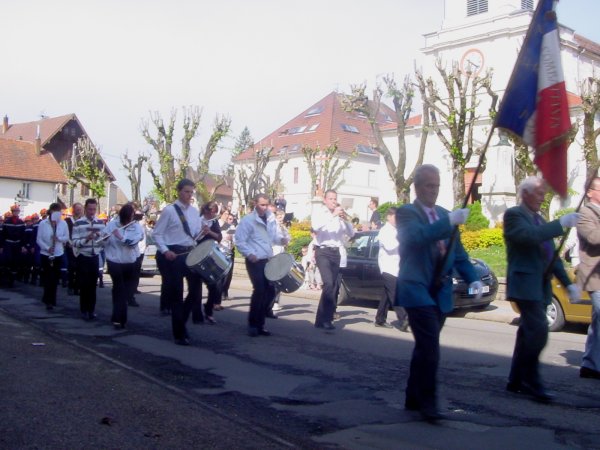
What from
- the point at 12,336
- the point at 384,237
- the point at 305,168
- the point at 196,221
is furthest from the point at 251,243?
the point at 305,168

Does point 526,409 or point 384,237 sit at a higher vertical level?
point 384,237

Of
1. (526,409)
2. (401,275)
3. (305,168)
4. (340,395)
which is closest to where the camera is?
(401,275)

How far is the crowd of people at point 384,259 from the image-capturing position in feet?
19.7

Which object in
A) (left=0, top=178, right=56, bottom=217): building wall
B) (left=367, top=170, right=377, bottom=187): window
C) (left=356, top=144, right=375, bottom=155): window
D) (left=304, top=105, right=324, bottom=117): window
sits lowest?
(left=0, top=178, right=56, bottom=217): building wall

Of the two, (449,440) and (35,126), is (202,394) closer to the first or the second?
(449,440)

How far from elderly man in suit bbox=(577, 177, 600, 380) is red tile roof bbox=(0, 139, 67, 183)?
63.3 metres

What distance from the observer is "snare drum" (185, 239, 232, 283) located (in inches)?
404

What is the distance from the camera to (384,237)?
11781mm

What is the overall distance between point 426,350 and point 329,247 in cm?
567

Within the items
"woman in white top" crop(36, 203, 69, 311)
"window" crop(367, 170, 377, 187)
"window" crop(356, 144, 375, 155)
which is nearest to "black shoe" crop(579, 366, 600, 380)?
"woman in white top" crop(36, 203, 69, 311)

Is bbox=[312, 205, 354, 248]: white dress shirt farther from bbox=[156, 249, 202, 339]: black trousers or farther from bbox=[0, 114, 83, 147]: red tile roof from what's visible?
bbox=[0, 114, 83, 147]: red tile roof

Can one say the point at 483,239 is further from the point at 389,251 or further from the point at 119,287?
the point at 119,287

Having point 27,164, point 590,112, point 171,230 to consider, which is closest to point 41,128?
point 27,164

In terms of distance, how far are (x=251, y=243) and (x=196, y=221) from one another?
83 centimetres
